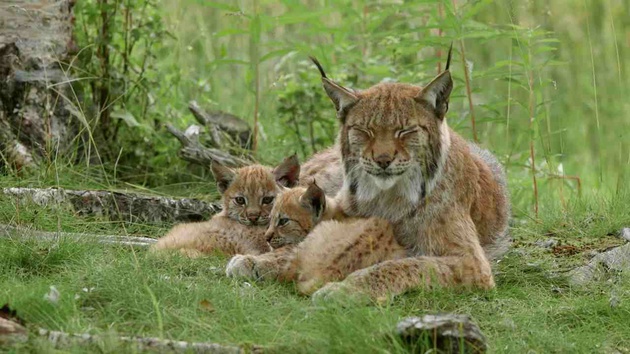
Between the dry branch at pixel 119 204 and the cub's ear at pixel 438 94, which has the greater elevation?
the cub's ear at pixel 438 94

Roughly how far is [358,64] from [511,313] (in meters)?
4.28

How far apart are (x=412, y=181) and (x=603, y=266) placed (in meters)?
1.37

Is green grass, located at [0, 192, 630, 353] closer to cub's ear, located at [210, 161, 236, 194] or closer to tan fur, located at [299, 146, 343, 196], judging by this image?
cub's ear, located at [210, 161, 236, 194]

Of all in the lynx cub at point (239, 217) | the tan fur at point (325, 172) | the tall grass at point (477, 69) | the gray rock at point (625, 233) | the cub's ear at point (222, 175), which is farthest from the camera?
the tall grass at point (477, 69)

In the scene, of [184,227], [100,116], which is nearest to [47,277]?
[184,227]

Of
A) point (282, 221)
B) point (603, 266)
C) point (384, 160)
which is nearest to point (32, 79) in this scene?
point (282, 221)

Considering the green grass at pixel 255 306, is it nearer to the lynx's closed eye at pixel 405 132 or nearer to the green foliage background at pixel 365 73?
the lynx's closed eye at pixel 405 132

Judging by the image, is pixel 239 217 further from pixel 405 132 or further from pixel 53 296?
pixel 53 296

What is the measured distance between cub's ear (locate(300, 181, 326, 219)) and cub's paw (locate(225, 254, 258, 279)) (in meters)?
0.54

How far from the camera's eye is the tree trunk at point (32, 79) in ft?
26.1

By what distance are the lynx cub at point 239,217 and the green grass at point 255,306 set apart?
193mm

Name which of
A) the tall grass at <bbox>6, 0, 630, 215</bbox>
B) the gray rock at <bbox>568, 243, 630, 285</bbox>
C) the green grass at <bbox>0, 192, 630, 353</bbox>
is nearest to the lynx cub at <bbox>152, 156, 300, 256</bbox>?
the green grass at <bbox>0, 192, 630, 353</bbox>

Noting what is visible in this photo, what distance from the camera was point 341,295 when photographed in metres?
5.55

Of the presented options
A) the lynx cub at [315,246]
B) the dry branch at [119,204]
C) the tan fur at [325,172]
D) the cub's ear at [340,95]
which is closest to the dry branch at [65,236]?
the dry branch at [119,204]
